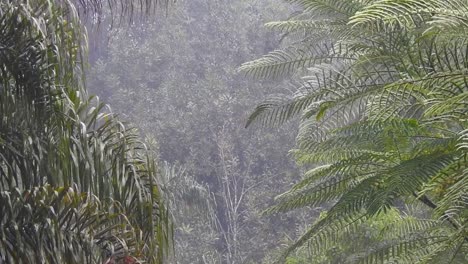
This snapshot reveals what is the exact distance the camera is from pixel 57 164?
388 cm

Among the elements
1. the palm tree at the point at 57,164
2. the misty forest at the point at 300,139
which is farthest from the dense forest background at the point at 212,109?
the palm tree at the point at 57,164

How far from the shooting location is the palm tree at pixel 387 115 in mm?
3820

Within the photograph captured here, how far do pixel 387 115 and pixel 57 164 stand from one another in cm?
166

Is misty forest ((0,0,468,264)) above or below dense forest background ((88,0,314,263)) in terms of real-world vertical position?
above

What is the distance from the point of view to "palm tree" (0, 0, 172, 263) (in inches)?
138

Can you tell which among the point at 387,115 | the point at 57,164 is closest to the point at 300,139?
the point at 387,115

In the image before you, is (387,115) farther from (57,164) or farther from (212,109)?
(212,109)

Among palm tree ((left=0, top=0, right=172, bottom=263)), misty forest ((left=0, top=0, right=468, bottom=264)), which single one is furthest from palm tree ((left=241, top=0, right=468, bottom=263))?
palm tree ((left=0, top=0, right=172, bottom=263))

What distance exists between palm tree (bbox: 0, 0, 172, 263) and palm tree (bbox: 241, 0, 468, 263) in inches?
38.6

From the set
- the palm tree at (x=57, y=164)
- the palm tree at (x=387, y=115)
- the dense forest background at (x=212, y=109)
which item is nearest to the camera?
the palm tree at (x=57, y=164)

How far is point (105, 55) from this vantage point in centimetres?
1697

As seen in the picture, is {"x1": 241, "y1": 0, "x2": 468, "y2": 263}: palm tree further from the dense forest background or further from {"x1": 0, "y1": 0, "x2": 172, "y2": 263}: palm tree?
the dense forest background

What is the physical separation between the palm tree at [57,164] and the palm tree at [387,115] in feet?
3.21

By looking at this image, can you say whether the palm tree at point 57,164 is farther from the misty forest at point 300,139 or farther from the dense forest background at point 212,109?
the dense forest background at point 212,109
